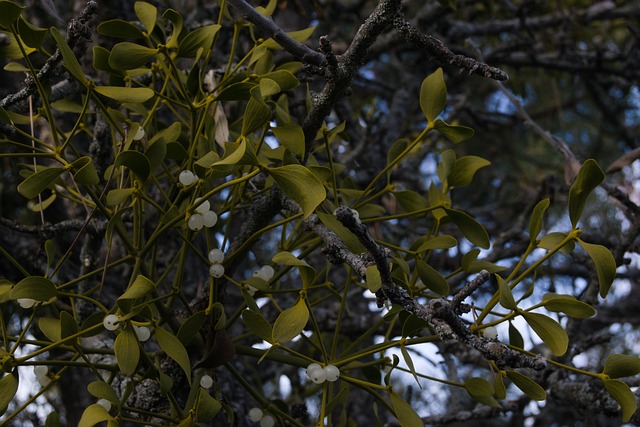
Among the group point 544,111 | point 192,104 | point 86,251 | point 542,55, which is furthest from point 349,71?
point 544,111

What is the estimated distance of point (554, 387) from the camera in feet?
3.60

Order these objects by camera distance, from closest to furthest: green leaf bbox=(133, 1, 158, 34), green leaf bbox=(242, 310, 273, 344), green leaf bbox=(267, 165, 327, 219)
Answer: green leaf bbox=(267, 165, 327, 219) < green leaf bbox=(242, 310, 273, 344) < green leaf bbox=(133, 1, 158, 34)

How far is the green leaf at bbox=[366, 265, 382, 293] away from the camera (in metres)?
0.56

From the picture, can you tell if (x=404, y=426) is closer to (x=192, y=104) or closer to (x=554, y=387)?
(x=192, y=104)

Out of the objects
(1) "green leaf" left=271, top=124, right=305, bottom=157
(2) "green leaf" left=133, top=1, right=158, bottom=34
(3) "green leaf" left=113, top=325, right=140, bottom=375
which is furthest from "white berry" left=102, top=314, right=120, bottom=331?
(2) "green leaf" left=133, top=1, right=158, bottom=34

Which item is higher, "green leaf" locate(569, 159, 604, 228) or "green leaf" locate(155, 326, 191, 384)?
"green leaf" locate(569, 159, 604, 228)

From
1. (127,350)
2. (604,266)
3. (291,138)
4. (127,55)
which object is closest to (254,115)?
(291,138)

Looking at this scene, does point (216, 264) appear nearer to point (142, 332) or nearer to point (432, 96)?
point (142, 332)

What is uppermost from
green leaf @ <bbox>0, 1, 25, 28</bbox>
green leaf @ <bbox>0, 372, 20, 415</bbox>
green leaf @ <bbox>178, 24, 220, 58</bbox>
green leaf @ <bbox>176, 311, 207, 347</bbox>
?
green leaf @ <bbox>0, 1, 25, 28</bbox>

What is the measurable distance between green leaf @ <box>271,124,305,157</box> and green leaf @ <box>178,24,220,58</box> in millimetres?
166

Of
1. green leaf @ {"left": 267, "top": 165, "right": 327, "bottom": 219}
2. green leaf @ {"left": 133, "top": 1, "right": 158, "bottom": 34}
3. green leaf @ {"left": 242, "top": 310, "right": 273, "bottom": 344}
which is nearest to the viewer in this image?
green leaf @ {"left": 267, "top": 165, "right": 327, "bottom": 219}

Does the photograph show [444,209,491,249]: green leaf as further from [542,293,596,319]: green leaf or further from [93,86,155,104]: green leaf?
[93,86,155,104]: green leaf

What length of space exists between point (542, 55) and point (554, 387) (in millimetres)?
1103

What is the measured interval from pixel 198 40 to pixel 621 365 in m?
0.54
